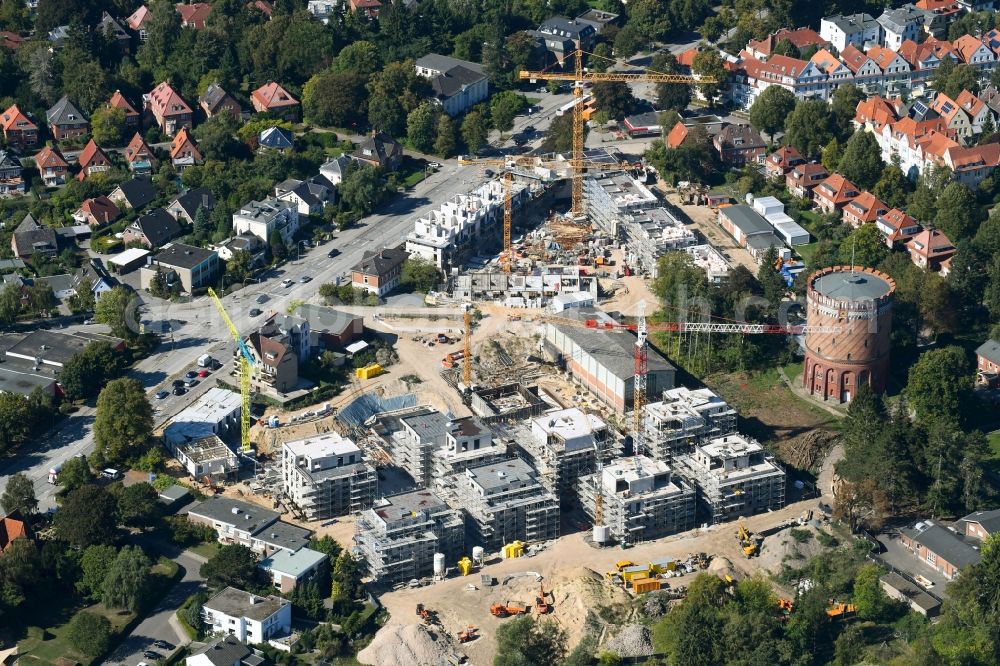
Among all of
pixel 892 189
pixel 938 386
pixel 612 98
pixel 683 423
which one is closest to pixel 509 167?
pixel 612 98

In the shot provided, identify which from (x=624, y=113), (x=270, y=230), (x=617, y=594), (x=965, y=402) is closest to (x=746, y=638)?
(x=617, y=594)

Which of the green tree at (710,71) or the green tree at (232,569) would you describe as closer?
the green tree at (232,569)

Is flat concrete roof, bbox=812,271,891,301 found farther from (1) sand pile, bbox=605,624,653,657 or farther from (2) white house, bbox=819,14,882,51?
(2) white house, bbox=819,14,882,51

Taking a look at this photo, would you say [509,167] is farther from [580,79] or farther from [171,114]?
[171,114]

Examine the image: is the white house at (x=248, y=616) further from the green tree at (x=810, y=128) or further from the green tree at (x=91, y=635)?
the green tree at (x=810, y=128)

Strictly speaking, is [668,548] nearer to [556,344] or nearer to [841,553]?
[841,553]

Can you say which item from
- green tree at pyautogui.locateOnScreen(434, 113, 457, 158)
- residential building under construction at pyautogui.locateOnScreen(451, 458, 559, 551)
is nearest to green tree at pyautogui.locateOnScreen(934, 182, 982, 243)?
green tree at pyautogui.locateOnScreen(434, 113, 457, 158)

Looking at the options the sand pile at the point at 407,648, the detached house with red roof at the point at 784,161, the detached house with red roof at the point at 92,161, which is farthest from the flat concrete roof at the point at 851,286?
the detached house with red roof at the point at 92,161
